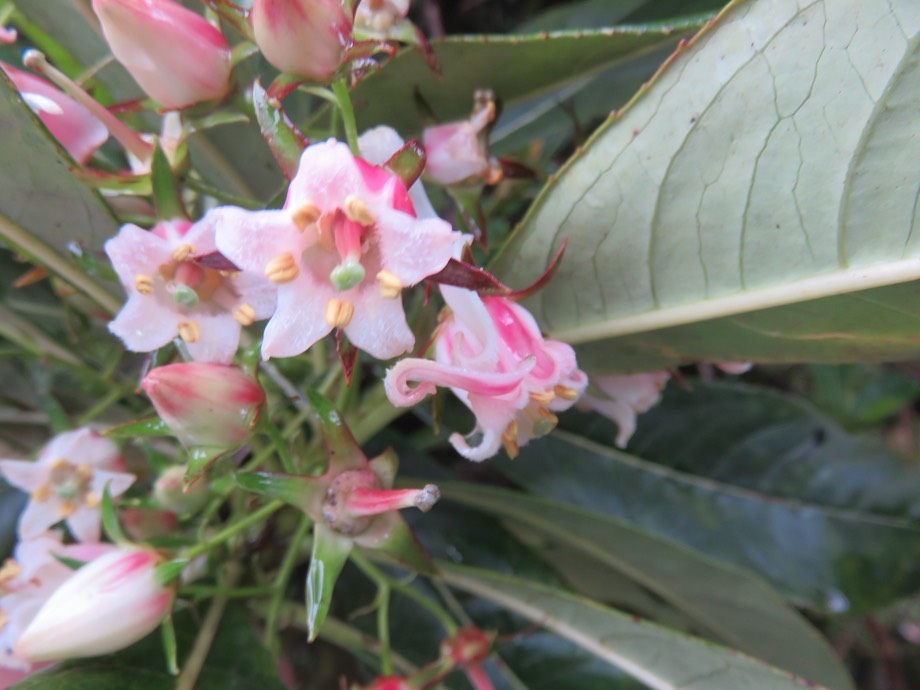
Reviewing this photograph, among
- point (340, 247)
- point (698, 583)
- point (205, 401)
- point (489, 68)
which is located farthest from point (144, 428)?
point (698, 583)

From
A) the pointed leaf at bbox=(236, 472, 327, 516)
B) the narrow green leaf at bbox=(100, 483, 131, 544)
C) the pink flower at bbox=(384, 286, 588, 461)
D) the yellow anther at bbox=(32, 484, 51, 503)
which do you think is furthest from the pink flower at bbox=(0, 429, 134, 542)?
the pink flower at bbox=(384, 286, 588, 461)

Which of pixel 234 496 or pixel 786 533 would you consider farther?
pixel 786 533

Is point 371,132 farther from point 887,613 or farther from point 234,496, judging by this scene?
point 887,613

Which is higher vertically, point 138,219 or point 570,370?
point 138,219

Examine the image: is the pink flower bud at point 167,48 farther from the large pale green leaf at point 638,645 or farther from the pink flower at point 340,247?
the large pale green leaf at point 638,645

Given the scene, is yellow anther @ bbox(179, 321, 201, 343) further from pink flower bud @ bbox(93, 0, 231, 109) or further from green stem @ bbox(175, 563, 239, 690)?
green stem @ bbox(175, 563, 239, 690)

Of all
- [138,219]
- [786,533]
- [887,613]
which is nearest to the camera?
[138,219]

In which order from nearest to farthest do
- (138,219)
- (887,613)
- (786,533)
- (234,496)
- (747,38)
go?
(747,38) → (138,219) → (234,496) → (786,533) → (887,613)

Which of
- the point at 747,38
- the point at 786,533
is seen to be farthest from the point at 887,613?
the point at 747,38
